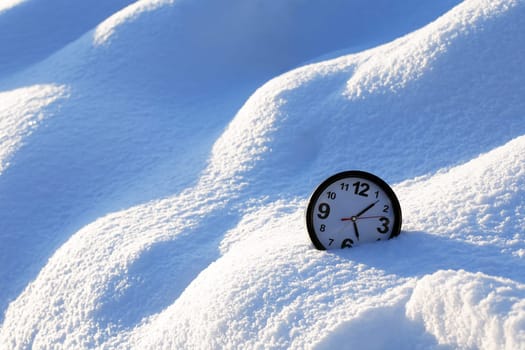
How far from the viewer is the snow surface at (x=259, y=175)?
2.49 metres

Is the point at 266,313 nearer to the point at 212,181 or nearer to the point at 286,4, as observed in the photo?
the point at 212,181

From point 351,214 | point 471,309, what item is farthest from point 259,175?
point 471,309

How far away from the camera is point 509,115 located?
3686 mm

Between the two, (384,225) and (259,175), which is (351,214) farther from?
(259,175)

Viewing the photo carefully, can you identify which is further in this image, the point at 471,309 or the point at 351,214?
the point at 351,214

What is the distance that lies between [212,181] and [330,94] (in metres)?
1.03

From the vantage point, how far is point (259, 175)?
387 cm

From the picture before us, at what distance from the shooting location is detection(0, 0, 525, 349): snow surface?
2.49 meters

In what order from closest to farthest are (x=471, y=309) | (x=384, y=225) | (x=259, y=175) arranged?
(x=471, y=309)
(x=384, y=225)
(x=259, y=175)

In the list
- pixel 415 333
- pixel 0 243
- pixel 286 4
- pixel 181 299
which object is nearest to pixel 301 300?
pixel 415 333

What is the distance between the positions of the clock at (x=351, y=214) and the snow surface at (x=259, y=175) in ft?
0.21

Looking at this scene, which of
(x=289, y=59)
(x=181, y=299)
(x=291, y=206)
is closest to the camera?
(x=181, y=299)

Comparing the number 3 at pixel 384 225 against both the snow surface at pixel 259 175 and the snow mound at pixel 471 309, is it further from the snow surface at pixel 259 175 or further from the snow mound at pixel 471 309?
the snow mound at pixel 471 309

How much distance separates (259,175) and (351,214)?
1181 millimetres
